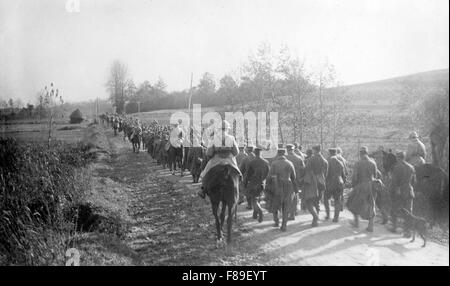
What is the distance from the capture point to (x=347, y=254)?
7125 millimetres

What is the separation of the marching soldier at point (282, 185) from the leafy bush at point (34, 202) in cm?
452

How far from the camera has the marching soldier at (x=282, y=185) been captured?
8812 millimetres

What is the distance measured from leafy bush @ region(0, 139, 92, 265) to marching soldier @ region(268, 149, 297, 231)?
4.52m

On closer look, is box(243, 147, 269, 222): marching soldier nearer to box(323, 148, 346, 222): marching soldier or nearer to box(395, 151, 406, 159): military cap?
box(323, 148, 346, 222): marching soldier

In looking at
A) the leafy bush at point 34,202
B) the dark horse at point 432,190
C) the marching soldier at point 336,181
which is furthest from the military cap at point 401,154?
the leafy bush at point 34,202

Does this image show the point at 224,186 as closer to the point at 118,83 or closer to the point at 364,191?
the point at 364,191

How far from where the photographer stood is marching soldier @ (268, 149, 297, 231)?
881cm

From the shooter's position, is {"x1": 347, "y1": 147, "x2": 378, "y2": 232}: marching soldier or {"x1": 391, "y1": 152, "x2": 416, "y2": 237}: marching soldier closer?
{"x1": 391, "y1": 152, "x2": 416, "y2": 237}: marching soldier

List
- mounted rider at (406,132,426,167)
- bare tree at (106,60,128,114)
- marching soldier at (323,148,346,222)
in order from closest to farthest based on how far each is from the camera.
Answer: mounted rider at (406,132,426,167) < marching soldier at (323,148,346,222) < bare tree at (106,60,128,114)

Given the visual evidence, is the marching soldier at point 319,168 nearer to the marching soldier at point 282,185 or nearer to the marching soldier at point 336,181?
the marching soldier at point 336,181

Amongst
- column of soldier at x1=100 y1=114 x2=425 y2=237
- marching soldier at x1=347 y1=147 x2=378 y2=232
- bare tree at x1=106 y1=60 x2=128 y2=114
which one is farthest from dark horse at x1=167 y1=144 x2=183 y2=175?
bare tree at x1=106 y1=60 x2=128 y2=114

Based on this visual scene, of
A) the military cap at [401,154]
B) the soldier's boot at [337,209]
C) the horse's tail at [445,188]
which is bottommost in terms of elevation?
the soldier's boot at [337,209]

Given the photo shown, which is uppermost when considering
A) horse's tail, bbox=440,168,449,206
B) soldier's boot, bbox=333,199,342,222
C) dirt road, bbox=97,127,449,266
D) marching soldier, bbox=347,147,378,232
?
horse's tail, bbox=440,168,449,206
